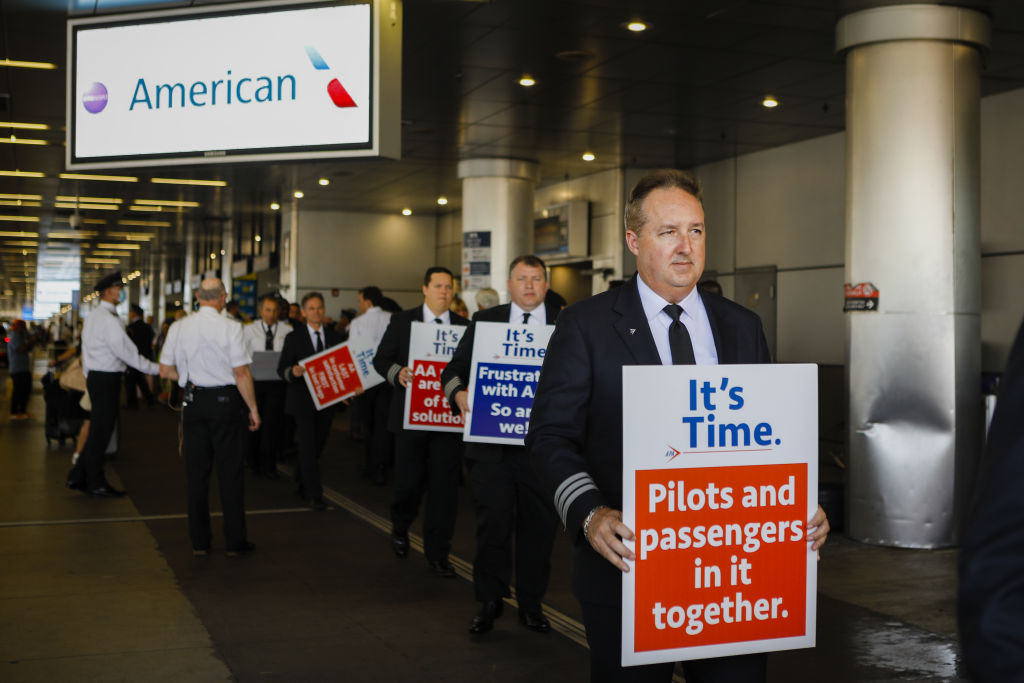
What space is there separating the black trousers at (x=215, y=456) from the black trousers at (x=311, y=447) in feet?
6.18

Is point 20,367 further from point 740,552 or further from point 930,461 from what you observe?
point 740,552

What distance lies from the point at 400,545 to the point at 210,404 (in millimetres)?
1593

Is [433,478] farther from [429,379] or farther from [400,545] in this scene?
[400,545]

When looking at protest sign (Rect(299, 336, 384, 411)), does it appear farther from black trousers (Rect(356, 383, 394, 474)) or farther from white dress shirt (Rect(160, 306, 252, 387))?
white dress shirt (Rect(160, 306, 252, 387))

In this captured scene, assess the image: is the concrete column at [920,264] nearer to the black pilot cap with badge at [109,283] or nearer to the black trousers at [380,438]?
the black trousers at [380,438]

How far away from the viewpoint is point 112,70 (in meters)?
6.00

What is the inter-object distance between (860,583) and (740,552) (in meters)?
4.73

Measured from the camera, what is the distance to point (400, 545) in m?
7.23

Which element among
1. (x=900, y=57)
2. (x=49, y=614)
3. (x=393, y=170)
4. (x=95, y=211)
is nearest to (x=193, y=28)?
(x=49, y=614)

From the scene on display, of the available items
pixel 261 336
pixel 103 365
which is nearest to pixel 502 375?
pixel 103 365

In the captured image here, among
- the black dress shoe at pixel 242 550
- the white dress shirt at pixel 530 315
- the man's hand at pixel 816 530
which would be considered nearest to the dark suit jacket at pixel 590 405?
the man's hand at pixel 816 530

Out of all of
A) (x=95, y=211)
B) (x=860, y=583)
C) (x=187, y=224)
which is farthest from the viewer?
(x=187, y=224)

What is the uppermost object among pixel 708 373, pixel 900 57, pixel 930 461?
pixel 900 57

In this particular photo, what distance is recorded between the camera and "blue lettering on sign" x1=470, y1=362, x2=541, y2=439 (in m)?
5.38
